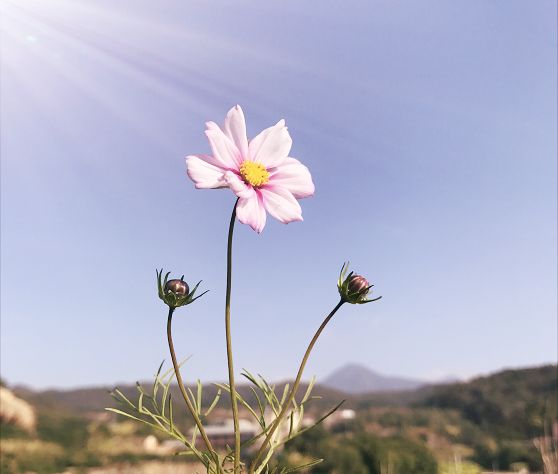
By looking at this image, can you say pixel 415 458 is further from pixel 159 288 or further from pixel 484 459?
pixel 159 288

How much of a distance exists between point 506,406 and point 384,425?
520cm

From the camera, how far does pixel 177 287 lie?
48.3 inches

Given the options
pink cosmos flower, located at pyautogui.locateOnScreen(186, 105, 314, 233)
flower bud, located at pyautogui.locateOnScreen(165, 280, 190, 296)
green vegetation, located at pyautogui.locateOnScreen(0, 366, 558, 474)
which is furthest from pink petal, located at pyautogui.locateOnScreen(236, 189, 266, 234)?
green vegetation, located at pyautogui.locateOnScreen(0, 366, 558, 474)

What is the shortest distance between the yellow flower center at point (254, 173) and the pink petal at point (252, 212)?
7cm

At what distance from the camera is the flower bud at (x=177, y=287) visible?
122 cm

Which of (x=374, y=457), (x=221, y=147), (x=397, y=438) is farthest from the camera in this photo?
(x=397, y=438)

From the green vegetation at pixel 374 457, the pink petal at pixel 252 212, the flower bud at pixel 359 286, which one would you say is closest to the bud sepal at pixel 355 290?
the flower bud at pixel 359 286

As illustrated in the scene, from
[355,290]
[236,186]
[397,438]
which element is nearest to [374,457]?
[397,438]

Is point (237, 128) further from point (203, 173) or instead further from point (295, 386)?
point (295, 386)

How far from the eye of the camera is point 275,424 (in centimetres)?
118

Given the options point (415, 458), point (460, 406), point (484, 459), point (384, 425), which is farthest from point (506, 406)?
point (415, 458)

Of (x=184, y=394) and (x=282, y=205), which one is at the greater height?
(x=282, y=205)

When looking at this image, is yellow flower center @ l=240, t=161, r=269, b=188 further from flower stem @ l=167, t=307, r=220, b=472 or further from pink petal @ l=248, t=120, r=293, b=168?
flower stem @ l=167, t=307, r=220, b=472

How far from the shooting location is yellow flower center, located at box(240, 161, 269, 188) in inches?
47.7
